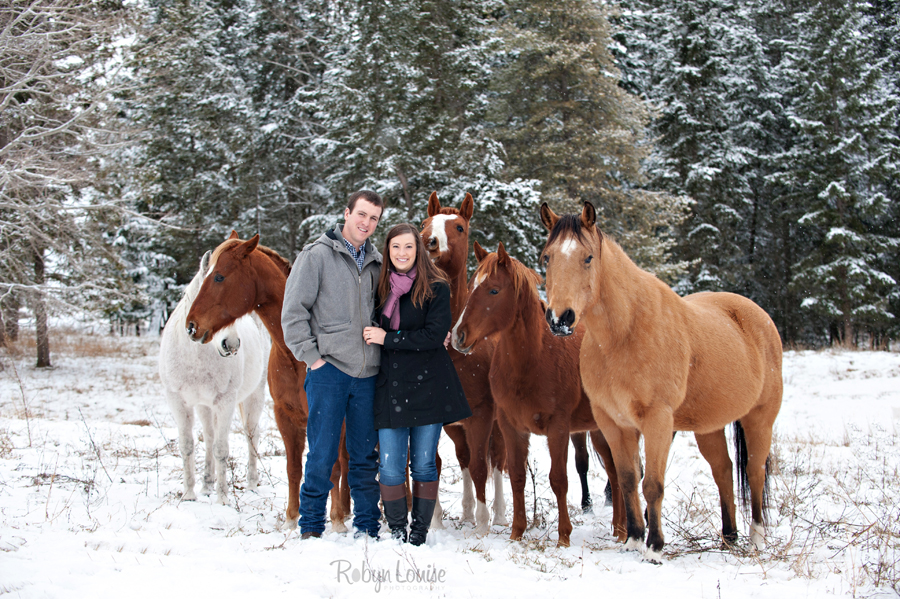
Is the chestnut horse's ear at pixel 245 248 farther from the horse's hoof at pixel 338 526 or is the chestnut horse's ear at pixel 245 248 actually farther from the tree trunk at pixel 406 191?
the tree trunk at pixel 406 191

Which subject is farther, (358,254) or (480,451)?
(480,451)

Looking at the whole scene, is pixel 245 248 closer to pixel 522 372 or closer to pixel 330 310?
pixel 330 310

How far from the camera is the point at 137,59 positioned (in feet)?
41.5

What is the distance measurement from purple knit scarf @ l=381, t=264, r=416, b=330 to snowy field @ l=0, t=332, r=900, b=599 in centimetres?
137

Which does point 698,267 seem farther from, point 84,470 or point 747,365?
point 84,470

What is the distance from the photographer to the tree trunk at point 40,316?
11.4 meters

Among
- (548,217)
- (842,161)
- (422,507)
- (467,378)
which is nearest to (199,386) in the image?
(467,378)

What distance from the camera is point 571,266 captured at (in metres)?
3.52

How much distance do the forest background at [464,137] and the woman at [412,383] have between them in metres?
9.57

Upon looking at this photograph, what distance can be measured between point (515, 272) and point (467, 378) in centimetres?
97

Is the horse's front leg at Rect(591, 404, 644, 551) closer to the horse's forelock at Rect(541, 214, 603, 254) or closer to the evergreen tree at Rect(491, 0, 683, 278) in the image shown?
the horse's forelock at Rect(541, 214, 603, 254)

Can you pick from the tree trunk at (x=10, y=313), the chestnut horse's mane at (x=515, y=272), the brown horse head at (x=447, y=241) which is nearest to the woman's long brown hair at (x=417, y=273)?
the chestnut horse's mane at (x=515, y=272)

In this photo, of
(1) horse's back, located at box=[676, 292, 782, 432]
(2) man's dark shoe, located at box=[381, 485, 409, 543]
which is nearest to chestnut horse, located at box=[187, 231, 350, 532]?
(2) man's dark shoe, located at box=[381, 485, 409, 543]

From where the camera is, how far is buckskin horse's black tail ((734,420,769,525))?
14.6 ft
